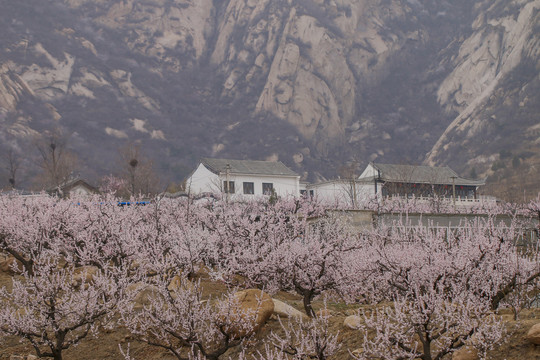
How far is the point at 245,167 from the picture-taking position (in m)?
74.7

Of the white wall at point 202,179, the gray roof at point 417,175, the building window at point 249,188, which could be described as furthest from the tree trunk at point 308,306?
the gray roof at point 417,175

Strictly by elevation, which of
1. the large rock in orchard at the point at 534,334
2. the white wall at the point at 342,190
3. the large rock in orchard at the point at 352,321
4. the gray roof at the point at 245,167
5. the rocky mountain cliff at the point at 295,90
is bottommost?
the large rock in orchard at the point at 352,321

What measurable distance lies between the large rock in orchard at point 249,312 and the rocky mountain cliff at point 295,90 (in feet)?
381

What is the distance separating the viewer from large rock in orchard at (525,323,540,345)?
28.8 feet

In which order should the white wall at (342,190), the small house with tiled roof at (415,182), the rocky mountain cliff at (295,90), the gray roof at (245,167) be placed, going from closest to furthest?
the white wall at (342,190) → the small house with tiled roof at (415,182) → the gray roof at (245,167) → the rocky mountain cliff at (295,90)

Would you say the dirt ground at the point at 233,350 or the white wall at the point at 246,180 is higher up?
the white wall at the point at 246,180

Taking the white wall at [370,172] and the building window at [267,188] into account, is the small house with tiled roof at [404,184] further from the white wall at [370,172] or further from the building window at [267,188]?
the building window at [267,188]

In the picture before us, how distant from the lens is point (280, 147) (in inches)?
6181

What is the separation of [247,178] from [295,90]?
101379 millimetres

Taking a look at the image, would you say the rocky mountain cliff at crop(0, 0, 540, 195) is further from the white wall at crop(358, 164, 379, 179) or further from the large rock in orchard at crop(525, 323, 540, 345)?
the large rock in orchard at crop(525, 323, 540, 345)

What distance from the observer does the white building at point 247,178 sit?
7156 centimetres

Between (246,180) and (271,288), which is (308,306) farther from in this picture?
(246,180)

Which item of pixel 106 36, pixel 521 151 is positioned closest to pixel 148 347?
pixel 521 151

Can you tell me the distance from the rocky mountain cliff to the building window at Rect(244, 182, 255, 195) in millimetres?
64266
